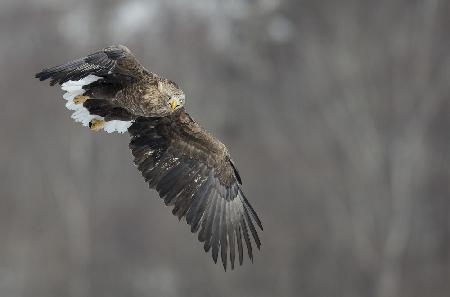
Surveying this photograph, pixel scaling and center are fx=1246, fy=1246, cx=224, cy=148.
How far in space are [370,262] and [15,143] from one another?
7.59m

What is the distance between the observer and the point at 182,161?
10.7 meters

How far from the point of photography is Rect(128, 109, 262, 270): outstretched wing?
1045 centimetres

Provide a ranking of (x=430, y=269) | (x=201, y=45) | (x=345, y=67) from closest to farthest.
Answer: (x=430, y=269), (x=345, y=67), (x=201, y=45)

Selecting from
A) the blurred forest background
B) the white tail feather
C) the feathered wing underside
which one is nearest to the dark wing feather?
the feathered wing underside

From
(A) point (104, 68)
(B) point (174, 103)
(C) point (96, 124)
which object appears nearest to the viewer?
(A) point (104, 68)

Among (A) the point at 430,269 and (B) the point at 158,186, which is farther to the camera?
(A) the point at 430,269

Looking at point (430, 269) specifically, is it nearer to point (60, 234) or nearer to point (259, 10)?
point (259, 10)

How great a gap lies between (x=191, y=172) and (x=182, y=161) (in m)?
0.12

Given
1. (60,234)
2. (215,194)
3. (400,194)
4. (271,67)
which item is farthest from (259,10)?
(215,194)

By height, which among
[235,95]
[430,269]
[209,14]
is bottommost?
[430,269]

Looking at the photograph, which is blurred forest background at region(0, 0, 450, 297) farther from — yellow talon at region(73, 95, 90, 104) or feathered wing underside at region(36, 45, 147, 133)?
yellow talon at region(73, 95, 90, 104)

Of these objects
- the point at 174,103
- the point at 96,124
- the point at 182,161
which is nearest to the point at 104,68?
the point at 174,103

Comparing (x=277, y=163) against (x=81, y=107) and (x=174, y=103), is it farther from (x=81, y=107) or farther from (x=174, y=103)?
(x=174, y=103)

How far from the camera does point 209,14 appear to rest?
23.4m
